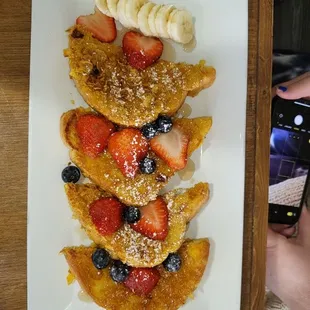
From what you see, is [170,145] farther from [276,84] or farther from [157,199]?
[276,84]

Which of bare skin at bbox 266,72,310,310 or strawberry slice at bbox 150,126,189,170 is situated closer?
strawberry slice at bbox 150,126,189,170

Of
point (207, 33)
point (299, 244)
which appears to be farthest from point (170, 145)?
point (299, 244)

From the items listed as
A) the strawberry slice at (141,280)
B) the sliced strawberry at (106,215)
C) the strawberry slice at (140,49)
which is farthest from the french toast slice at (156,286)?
the strawberry slice at (140,49)

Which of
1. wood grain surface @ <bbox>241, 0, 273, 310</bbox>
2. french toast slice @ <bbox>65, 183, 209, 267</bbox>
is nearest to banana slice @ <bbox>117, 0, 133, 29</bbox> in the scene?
wood grain surface @ <bbox>241, 0, 273, 310</bbox>

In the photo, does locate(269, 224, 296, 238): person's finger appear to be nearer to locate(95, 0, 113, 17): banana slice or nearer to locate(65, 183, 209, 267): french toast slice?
locate(65, 183, 209, 267): french toast slice

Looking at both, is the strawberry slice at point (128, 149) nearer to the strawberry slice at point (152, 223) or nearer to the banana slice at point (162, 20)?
the strawberry slice at point (152, 223)
